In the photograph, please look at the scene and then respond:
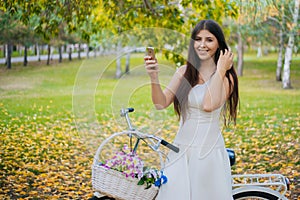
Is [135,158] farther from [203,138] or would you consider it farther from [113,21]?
[113,21]

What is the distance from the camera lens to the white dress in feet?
7.41

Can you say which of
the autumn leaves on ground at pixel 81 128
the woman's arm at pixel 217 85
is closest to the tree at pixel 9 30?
the autumn leaves on ground at pixel 81 128

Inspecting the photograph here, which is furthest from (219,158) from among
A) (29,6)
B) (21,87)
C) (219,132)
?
(21,87)

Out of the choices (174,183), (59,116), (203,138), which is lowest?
(59,116)

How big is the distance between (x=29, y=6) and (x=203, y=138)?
2871mm

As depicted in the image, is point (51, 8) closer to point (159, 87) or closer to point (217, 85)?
point (159, 87)

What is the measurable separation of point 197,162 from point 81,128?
1.91 ft

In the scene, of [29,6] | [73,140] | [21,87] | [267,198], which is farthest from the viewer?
[21,87]

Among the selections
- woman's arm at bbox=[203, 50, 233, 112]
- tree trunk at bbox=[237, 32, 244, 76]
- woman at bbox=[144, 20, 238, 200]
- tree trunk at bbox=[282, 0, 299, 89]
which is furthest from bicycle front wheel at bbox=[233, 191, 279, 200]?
tree trunk at bbox=[237, 32, 244, 76]

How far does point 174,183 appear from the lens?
2293mm

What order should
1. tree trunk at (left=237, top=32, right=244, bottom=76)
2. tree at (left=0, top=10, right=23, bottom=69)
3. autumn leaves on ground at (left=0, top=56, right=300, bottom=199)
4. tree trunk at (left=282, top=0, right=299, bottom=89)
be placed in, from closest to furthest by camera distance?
1. autumn leaves on ground at (left=0, top=56, right=300, bottom=199)
2. tree at (left=0, top=10, right=23, bottom=69)
3. tree trunk at (left=282, top=0, right=299, bottom=89)
4. tree trunk at (left=237, top=32, right=244, bottom=76)

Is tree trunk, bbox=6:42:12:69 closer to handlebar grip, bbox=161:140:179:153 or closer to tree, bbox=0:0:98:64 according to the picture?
tree, bbox=0:0:98:64

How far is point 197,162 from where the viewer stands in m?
2.31

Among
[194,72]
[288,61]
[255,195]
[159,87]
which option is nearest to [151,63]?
[159,87]
